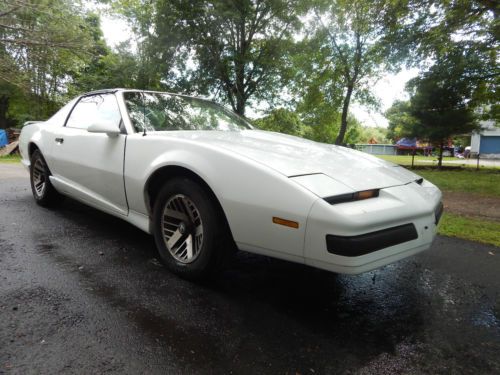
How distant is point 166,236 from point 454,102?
1632 cm

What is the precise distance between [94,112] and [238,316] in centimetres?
248

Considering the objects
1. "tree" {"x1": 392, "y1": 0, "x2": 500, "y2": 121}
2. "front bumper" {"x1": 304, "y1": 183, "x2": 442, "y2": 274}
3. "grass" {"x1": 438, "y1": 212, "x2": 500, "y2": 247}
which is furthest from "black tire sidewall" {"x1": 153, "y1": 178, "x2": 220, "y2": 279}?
"tree" {"x1": 392, "y1": 0, "x2": 500, "y2": 121}

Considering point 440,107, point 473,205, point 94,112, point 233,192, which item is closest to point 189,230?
point 233,192

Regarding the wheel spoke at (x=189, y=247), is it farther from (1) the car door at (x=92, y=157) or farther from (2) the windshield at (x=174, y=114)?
(2) the windshield at (x=174, y=114)

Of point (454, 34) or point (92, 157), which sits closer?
point (92, 157)

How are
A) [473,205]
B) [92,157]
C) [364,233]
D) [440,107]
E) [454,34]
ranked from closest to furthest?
[364,233]
[92,157]
[473,205]
[454,34]
[440,107]

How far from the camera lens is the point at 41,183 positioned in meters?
4.18

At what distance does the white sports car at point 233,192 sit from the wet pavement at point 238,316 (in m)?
0.35

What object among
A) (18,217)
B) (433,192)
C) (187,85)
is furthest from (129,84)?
(433,192)

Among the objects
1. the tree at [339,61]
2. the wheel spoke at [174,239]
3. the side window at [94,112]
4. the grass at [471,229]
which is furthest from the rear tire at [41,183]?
the tree at [339,61]

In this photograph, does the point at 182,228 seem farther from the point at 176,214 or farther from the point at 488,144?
the point at 488,144

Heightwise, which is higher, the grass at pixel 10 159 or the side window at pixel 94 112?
the side window at pixel 94 112

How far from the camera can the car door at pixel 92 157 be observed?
2.76 metres

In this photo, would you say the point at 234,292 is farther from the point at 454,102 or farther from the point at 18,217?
the point at 454,102
